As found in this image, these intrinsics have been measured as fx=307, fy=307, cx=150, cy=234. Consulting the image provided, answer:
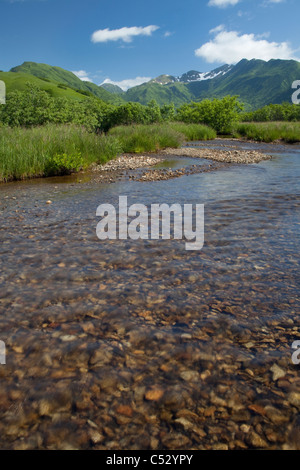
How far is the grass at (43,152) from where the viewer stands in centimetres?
1380

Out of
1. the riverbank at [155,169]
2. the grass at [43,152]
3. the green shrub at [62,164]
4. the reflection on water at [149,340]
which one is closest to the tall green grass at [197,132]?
the riverbank at [155,169]

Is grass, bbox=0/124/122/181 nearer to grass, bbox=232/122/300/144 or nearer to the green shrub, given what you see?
the green shrub

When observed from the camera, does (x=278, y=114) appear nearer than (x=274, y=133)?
No

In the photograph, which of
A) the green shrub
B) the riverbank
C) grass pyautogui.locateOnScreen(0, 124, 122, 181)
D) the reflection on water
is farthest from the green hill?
the reflection on water

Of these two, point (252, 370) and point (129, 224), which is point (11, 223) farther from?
point (252, 370)

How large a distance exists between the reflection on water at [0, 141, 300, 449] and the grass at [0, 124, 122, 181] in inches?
320

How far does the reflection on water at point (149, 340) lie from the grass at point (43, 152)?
8.12m

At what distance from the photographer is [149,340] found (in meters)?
3.29

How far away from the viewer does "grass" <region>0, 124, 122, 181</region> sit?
45.3 feet

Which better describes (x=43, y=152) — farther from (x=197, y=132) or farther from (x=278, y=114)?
(x=278, y=114)

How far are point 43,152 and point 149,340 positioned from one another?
14.0m

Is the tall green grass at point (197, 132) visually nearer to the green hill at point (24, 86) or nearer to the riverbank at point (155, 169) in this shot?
the riverbank at point (155, 169)

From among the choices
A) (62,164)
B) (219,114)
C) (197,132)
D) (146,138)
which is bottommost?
(62,164)

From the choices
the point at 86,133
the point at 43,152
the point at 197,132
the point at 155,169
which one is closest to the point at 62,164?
the point at 43,152
